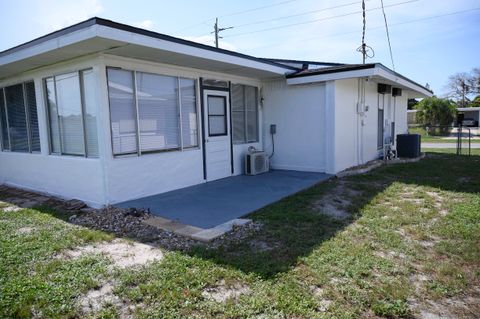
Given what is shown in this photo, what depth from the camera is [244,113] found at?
9039mm

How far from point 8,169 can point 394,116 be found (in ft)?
41.0

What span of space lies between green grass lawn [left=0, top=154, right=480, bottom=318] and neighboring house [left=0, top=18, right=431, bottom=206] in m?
1.62

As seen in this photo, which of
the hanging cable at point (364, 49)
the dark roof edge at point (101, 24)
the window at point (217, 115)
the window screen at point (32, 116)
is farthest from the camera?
the hanging cable at point (364, 49)

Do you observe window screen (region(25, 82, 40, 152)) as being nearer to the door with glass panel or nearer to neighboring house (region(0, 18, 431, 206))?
neighboring house (region(0, 18, 431, 206))

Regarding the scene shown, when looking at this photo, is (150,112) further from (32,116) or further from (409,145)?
(409,145)

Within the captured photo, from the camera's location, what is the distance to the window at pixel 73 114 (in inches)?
235

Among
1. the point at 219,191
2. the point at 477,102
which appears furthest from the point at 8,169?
the point at 477,102

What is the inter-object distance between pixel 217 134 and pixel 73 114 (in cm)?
314

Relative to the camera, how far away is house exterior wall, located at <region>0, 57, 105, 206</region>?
234 inches

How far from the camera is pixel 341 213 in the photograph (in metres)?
5.23

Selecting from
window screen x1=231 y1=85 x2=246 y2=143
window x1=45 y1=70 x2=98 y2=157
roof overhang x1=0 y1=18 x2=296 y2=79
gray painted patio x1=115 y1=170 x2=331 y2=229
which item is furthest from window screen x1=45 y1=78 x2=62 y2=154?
window screen x1=231 y1=85 x2=246 y2=143

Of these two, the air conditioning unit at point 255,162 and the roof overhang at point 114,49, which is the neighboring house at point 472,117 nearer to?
the air conditioning unit at point 255,162

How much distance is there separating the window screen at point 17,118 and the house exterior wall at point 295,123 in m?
5.91

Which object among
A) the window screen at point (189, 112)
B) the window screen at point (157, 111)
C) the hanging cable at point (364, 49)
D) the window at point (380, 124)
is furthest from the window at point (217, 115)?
the hanging cable at point (364, 49)
